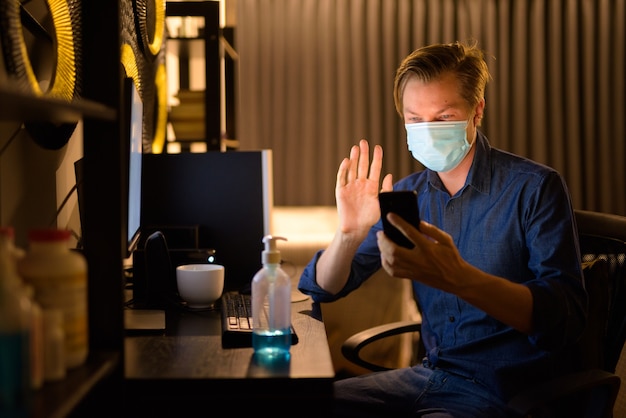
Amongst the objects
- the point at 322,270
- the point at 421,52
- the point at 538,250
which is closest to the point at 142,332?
the point at 322,270

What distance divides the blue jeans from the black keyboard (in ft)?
0.94

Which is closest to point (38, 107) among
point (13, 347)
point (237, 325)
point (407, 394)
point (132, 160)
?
point (13, 347)

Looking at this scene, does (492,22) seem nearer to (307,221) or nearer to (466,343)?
(307,221)

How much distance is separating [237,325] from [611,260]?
868 mm

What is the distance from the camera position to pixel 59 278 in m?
0.84

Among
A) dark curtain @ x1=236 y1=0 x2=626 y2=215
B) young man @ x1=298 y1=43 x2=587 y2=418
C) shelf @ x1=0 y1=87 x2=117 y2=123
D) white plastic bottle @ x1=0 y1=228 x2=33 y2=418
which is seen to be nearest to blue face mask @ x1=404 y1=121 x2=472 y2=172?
young man @ x1=298 y1=43 x2=587 y2=418

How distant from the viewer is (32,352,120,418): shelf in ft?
2.43

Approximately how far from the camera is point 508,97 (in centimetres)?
412

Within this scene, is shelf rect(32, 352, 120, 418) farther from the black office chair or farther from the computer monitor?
the computer monitor

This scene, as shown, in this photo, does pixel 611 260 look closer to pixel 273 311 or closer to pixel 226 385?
pixel 273 311

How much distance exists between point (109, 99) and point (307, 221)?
3.10 meters

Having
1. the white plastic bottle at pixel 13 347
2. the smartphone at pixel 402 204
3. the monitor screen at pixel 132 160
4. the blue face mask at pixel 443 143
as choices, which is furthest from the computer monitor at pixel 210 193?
the white plastic bottle at pixel 13 347

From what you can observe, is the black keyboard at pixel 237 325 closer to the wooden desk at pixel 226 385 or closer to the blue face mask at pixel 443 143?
the wooden desk at pixel 226 385

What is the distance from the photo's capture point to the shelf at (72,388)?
742 millimetres
